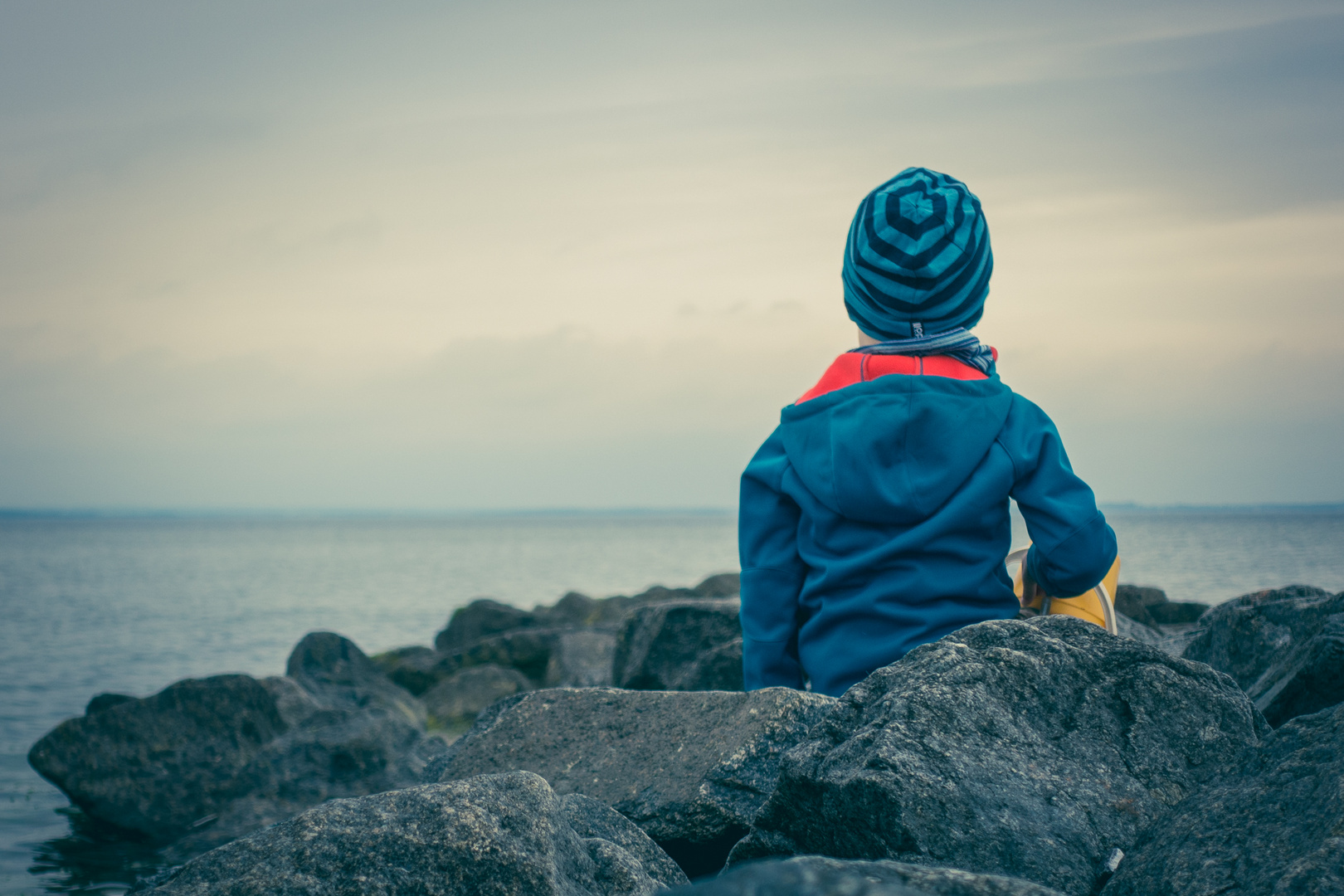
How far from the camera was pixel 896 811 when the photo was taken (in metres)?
2.03

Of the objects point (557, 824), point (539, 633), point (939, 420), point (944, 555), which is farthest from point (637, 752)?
point (539, 633)

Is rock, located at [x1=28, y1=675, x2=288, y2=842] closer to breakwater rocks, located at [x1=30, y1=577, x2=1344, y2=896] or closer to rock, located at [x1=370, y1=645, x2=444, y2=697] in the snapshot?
breakwater rocks, located at [x1=30, y1=577, x2=1344, y2=896]

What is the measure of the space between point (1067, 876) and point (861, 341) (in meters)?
1.65

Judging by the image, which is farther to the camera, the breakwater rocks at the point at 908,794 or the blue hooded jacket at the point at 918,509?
the blue hooded jacket at the point at 918,509

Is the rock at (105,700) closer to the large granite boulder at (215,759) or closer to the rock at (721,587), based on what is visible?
the large granite boulder at (215,759)

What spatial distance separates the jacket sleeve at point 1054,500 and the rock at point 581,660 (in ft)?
26.4

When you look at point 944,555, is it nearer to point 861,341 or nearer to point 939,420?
point 939,420

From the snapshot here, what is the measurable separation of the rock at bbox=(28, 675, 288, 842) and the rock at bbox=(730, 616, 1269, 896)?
6.62 m

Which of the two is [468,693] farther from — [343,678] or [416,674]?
[416,674]

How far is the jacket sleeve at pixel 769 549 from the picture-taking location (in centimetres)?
306

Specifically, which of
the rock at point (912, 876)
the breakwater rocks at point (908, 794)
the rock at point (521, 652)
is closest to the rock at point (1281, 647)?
the breakwater rocks at point (908, 794)

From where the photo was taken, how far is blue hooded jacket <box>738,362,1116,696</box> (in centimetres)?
271

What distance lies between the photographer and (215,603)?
112 feet

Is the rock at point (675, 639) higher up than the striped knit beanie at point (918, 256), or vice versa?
the striped knit beanie at point (918, 256)
